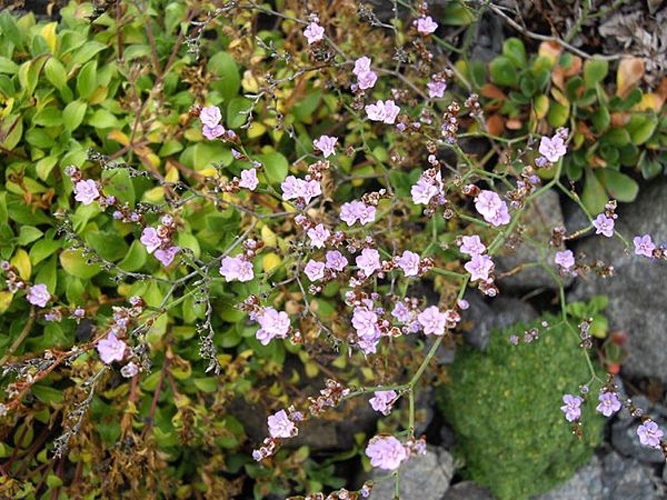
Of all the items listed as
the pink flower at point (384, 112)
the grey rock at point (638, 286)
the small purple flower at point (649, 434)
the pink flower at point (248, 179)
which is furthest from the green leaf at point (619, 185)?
the pink flower at point (248, 179)

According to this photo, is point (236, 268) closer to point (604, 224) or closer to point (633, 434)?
point (604, 224)

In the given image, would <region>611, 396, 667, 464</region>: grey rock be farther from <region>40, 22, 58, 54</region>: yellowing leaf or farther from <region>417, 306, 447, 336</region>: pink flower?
<region>40, 22, 58, 54</region>: yellowing leaf

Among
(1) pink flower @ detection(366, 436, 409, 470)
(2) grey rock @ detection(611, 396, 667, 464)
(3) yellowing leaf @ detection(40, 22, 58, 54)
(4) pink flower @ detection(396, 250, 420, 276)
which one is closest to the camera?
(1) pink flower @ detection(366, 436, 409, 470)

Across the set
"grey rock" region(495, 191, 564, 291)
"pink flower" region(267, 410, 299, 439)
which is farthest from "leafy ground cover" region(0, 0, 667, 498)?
"pink flower" region(267, 410, 299, 439)

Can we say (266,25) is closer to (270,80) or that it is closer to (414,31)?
(414,31)

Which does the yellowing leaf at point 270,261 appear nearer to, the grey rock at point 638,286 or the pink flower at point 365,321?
the pink flower at point 365,321

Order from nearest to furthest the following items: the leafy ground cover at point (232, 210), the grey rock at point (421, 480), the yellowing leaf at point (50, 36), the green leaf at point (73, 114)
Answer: the leafy ground cover at point (232, 210), the green leaf at point (73, 114), the yellowing leaf at point (50, 36), the grey rock at point (421, 480)

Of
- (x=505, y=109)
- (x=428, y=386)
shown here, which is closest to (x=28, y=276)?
(x=428, y=386)
